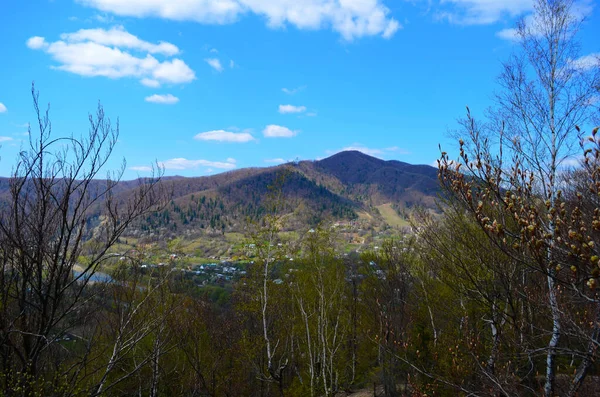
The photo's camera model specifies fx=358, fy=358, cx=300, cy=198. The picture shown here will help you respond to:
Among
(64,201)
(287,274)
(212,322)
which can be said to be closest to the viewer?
(64,201)

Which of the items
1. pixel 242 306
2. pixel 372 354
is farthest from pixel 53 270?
pixel 372 354

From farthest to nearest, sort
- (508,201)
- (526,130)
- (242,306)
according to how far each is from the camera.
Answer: (242,306)
(526,130)
(508,201)

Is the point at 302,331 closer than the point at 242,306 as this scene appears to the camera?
No

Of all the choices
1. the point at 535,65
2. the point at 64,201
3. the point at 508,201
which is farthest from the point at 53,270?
the point at 535,65

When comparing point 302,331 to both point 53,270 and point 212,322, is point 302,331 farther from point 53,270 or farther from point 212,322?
point 53,270

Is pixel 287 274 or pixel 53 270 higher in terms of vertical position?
pixel 53 270

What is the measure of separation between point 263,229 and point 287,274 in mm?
6801

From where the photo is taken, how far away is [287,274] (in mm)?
17766

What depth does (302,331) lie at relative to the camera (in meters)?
16.3

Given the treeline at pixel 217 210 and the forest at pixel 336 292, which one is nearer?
the forest at pixel 336 292

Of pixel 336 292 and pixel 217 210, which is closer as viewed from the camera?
pixel 336 292

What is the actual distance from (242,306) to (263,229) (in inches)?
142

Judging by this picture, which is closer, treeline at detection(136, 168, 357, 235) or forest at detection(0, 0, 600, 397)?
forest at detection(0, 0, 600, 397)

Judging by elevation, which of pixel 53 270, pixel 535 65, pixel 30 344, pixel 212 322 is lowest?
pixel 212 322
